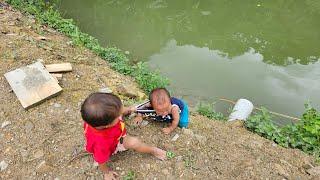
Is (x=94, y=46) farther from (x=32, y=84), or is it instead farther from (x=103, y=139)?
(x=103, y=139)

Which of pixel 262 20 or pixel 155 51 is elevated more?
pixel 262 20

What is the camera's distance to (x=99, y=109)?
266 cm

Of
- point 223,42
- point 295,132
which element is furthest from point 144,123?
point 223,42

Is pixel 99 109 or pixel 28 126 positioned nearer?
pixel 99 109

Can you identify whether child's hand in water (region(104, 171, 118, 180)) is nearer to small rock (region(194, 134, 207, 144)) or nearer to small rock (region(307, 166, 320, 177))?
small rock (region(194, 134, 207, 144))

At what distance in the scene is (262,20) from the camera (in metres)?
8.02

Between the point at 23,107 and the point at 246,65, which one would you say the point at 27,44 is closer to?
the point at 23,107

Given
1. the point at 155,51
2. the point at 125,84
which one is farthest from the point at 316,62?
the point at 125,84

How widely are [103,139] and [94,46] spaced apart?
10.8 ft

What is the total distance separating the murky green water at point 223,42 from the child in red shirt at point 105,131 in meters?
2.46

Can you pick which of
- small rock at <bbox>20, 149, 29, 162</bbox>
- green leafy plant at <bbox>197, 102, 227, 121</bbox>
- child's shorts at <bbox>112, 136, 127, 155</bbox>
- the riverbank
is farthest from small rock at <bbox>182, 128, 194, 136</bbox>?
small rock at <bbox>20, 149, 29, 162</bbox>

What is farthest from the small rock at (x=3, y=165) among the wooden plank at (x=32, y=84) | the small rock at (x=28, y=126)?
the wooden plank at (x=32, y=84)

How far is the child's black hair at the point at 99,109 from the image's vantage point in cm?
266

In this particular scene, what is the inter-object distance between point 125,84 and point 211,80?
1.66 metres
